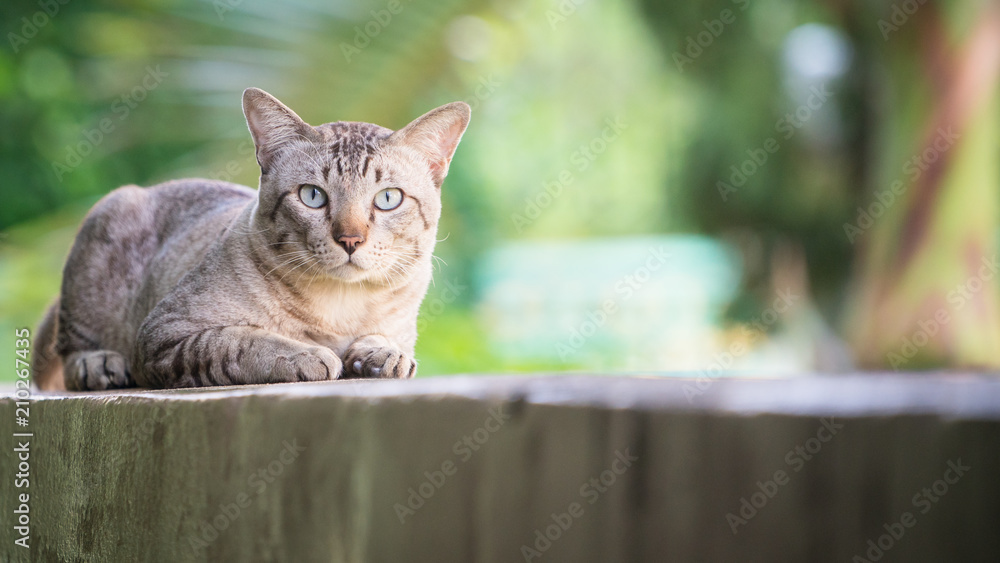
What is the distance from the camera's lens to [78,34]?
265 inches

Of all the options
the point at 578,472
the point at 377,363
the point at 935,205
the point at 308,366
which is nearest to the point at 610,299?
the point at 935,205

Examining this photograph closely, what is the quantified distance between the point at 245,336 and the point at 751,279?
579 cm

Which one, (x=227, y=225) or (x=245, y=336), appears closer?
(x=245, y=336)

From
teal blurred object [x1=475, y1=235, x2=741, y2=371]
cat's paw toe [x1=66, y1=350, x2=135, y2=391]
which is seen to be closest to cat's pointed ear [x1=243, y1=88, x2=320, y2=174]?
cat's paw toe [x1=66, y1=350, x2=135, y2=391]

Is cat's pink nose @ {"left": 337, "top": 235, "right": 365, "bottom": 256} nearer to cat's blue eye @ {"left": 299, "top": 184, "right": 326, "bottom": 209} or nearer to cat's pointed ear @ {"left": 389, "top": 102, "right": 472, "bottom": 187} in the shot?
cat's blue eye @ {"left": 299, "top": 184, "right": 326, "bottom": 209}

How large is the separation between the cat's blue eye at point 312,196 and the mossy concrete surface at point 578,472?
939 mm

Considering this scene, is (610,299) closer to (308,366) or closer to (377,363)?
(377,363)

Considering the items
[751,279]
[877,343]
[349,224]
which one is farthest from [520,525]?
[751,279]

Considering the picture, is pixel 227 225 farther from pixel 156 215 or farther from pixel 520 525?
pixel 520 525

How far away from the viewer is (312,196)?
2.22 metres

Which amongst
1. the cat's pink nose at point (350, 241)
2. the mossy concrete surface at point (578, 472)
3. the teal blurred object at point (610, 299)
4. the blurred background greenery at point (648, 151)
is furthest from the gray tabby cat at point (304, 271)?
the teal blurred object at point (610, 299)

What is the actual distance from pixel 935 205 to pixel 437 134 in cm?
357

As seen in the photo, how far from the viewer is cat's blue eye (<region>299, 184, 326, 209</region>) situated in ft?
7.27

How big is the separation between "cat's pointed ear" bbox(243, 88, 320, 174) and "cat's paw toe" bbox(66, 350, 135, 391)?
0.76 m
